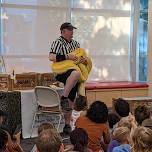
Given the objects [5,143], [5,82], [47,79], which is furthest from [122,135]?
[47,79]

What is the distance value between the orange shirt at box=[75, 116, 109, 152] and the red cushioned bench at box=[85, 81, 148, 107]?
134 inches

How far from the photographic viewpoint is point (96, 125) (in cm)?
328

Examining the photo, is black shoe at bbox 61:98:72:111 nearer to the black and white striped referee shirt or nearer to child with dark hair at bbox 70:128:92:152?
the black and white striped referee shirt

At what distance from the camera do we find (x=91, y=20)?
7.37 metres

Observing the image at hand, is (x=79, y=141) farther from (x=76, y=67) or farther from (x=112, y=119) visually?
(x=76, y=67)

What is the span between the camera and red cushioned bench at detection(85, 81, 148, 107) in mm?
6791

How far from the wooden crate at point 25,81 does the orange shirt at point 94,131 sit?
2.05m

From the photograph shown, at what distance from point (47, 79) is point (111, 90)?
1786mm

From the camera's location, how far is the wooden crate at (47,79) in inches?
212

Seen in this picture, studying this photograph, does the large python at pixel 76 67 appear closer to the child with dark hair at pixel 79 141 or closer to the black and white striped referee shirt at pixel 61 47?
the black and white striped referee shirt at pixel 61 47

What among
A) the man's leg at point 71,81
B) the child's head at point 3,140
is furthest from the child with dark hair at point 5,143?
the man's leg at point 71,81

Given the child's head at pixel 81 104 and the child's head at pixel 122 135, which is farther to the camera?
the child's head at pixel 81 104

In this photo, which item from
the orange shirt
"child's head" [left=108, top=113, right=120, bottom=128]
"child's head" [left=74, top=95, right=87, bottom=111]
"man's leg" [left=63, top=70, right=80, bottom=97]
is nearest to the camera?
the orange shirt

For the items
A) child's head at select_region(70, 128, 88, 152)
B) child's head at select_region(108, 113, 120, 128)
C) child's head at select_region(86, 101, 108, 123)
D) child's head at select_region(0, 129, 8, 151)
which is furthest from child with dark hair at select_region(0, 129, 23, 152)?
child's head at select_region(108, 113, 120, 128)
